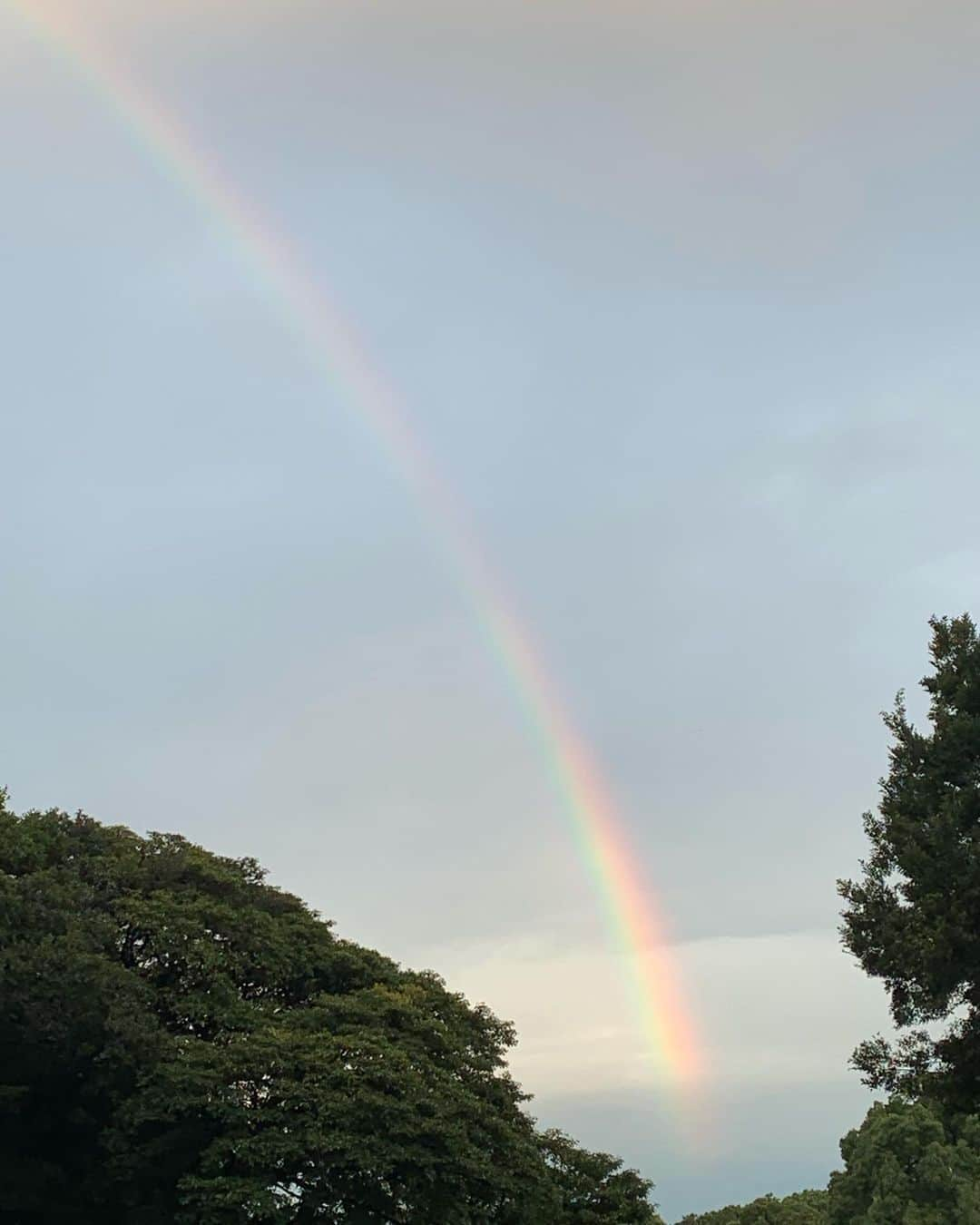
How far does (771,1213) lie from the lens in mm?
64438

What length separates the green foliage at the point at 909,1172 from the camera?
43.9 metres

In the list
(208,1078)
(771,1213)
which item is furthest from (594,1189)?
A: (771,1213)

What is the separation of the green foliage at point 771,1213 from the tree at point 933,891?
1562 inches

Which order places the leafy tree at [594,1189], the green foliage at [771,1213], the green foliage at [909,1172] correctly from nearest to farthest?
the leafy tree at [594,1189] < the green foliage at [909,1172] < the green foliage at [771,1213]

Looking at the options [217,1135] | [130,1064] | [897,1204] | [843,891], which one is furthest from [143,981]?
[897,1204]

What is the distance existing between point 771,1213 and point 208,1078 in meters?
46.1

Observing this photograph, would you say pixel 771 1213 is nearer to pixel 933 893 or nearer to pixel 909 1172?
pixel 909 1172

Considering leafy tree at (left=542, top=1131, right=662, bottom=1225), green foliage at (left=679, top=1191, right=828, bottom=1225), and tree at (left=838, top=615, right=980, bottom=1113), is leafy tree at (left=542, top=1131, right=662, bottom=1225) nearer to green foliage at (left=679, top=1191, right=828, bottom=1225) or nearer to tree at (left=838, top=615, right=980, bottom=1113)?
tree at (left=838, top=615, right=980, bottom=1113)

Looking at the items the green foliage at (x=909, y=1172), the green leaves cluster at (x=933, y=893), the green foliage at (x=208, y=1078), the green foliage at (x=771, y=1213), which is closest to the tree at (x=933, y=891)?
the green leaves cluster at (x=933, y=893)

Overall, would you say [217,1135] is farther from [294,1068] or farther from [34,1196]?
[34,1196]

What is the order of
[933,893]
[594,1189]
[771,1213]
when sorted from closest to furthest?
1. [933,893]
2. [594,1189]
3. [771,1213]

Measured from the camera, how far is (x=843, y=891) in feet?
91.9

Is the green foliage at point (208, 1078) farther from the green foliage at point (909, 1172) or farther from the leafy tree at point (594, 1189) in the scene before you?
the green foliage at point (909, 1172)

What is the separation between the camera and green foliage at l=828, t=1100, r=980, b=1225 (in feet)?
144
